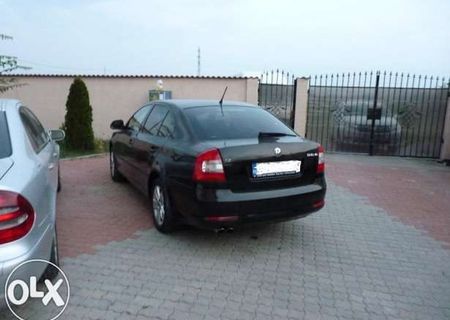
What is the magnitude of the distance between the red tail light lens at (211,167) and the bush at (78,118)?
7.27 metres

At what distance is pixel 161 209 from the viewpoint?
422 cm

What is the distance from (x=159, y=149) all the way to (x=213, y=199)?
1.14 m

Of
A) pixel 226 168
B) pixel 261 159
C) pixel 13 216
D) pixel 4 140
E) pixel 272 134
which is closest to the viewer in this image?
pixel 13 216

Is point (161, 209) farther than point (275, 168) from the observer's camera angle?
Yes

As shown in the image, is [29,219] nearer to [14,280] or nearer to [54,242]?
[14,280]

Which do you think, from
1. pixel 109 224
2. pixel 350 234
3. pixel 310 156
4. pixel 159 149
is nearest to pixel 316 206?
pixel 310 156

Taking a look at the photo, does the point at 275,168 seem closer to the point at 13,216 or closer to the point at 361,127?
the point at 13,216

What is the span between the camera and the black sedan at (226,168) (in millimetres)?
3496

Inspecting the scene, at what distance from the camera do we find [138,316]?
2.74 meters

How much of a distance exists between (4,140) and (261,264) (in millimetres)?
2404

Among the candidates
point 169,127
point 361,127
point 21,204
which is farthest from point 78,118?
point 21,204

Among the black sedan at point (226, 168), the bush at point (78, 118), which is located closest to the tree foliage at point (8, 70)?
the bush at point (78, 118)

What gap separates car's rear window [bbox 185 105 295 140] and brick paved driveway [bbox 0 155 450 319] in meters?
1.15

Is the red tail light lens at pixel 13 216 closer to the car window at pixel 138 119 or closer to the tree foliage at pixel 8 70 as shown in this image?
the car window at pixel 138 119
